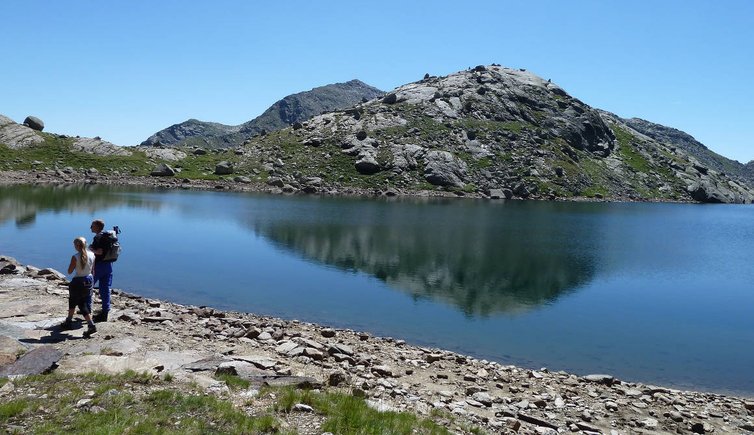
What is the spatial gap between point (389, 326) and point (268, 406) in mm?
21589

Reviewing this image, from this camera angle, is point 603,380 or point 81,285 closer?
point 81,285

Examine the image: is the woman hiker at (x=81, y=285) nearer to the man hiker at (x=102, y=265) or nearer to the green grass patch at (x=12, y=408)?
the man hiker at (x=102, y=265)

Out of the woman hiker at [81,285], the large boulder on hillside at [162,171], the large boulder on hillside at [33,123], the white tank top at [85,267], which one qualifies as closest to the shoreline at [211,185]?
the large boulder on hillside at [162,171]

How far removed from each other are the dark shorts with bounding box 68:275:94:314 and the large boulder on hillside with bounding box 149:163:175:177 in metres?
155

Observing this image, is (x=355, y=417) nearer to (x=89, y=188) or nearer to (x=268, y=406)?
(x=268, y=406)

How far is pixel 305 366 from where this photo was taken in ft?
65.9

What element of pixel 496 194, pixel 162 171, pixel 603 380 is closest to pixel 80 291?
pixel 603 380

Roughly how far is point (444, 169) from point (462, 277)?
127 m

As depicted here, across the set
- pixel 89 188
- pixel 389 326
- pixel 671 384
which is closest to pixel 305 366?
pixel 389 326

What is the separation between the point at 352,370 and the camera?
66.8 ft

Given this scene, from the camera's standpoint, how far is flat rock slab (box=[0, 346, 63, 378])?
14.9 metres

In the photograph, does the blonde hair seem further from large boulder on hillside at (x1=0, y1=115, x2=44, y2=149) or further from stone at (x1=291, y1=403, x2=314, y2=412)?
large boulder on hillside at (x1=0, y1=115, x2=44, y2=149)

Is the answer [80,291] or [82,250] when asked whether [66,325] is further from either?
[82,250]

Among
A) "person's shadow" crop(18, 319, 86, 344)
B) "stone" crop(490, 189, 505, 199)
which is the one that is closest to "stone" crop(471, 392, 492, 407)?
"person's shadow" crop(18, 319, 86, 344)
